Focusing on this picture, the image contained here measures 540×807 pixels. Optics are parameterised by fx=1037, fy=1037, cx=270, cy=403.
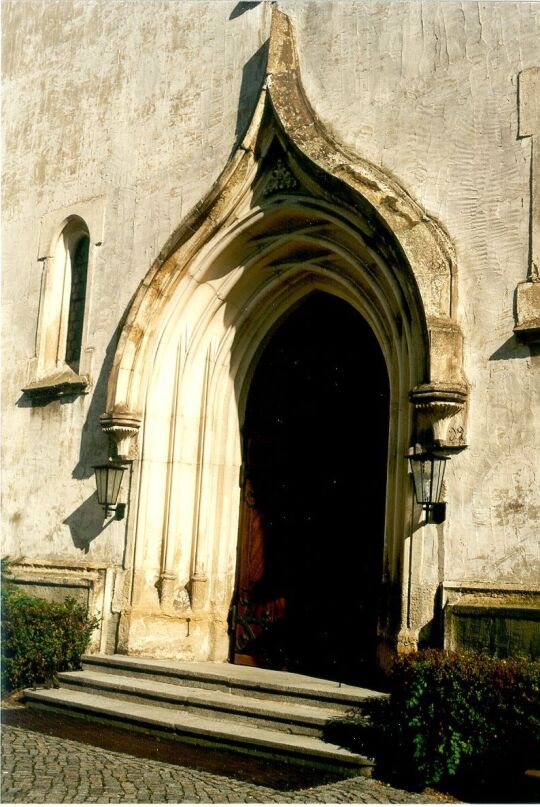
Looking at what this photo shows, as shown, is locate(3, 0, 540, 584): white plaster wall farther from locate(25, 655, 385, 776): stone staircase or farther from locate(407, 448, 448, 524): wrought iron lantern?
locate(25, 655, 385, 776): stone staircase

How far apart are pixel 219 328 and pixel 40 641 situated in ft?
11.7

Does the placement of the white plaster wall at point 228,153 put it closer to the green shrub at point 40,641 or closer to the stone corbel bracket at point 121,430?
the stone corbel bracket at point 121,430

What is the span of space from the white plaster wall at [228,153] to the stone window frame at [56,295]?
201mm

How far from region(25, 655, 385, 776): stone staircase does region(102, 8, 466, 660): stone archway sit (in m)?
0.74

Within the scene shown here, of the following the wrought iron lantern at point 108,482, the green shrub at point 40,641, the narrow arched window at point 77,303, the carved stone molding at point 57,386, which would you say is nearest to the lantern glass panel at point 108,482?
the wrought iron lantern at point 108,482

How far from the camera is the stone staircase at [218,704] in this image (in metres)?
7.41

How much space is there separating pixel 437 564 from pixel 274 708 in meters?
Result: 1.67

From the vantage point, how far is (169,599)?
10250mm

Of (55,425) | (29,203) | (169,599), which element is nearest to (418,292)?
(169,599)

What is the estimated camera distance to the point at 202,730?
7.77 metres

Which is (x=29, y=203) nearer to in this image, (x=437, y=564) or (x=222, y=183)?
(x=222, y=183)

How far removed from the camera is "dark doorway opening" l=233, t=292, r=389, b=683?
31.4ft

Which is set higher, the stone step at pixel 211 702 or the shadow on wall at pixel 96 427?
the shadow on wall at pixel 96 427

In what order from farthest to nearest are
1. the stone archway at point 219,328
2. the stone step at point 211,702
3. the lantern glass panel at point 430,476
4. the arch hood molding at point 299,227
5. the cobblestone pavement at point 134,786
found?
the stone archway at point 219,328 < the arch hood molding at point 299,227 < the lantern glass panel at point 430,476 < the stone step at point 211,702 < the cobblestone pavement at point 134,786
